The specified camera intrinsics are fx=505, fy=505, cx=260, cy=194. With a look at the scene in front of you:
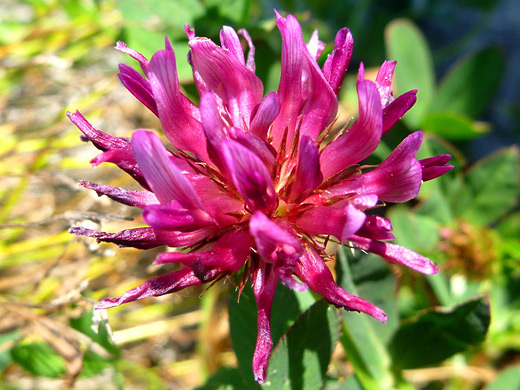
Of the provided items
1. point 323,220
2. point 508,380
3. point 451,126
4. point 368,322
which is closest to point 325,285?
point 323,220

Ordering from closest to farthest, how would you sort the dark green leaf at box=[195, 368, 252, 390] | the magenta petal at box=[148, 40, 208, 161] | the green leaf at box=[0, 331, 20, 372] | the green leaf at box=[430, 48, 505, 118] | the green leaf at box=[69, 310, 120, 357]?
the magenta petal at box=[148, 40, 208, 161] < the dark green leaf at box=[195, 368, 252, 390] < the green leaf at box=[69, 310, 120, 357] < the green leaf at box=[0, 331, 20, 372] < the green leaf at box=[430, 48, 505, 118]

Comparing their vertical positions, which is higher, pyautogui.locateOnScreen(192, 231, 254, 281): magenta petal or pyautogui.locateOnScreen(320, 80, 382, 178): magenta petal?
pyautogui.locateOnScreen(320, 80, 382, 178): magenta petal

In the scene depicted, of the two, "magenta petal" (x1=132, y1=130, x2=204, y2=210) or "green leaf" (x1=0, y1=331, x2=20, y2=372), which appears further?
"green leaf" (x1=0, y1=331, x2=20, y2=372)

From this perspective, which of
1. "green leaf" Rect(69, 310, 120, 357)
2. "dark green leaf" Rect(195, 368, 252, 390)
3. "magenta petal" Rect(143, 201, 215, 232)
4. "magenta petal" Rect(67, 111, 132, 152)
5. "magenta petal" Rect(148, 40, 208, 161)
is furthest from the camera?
"green leaf" Rect(69, 310, 120, 357)

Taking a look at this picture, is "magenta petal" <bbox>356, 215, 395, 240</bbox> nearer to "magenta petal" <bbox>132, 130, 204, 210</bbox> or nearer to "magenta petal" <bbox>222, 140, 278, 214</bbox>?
"magenta petal" <bbox>222, 140, 278, 214</bbox>

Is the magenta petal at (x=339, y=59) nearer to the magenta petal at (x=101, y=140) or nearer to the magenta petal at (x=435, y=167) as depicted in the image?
the magenta petal at (x=435, y=167)

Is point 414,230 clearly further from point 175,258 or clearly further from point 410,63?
point 175,258

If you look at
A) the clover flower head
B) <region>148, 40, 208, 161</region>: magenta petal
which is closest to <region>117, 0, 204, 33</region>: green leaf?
the clover flower head

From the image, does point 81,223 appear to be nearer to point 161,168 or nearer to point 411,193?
point 161,168
